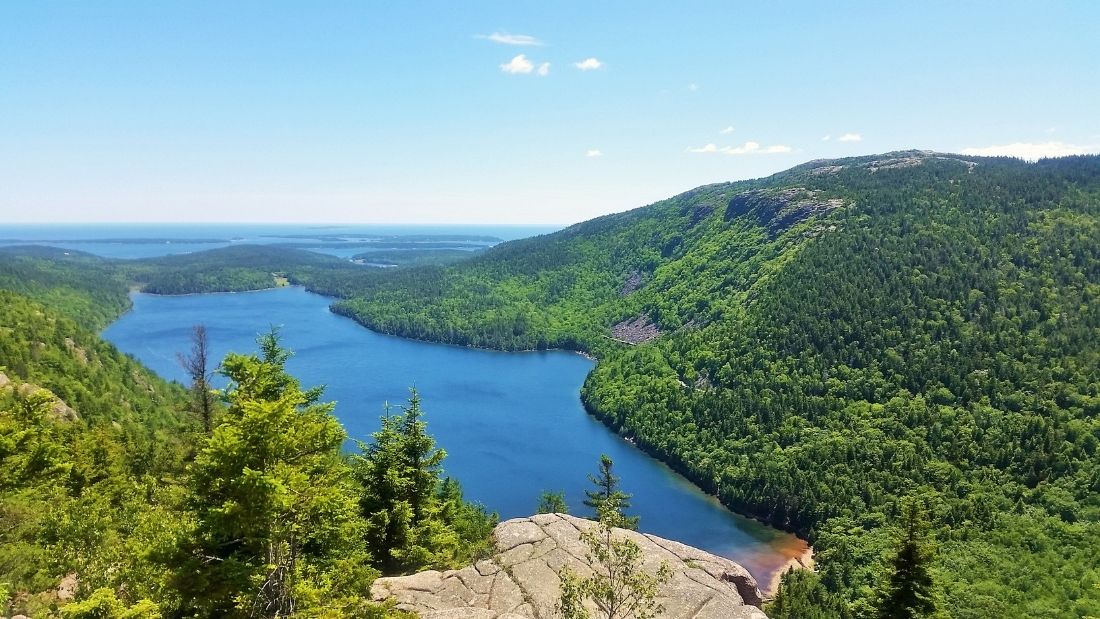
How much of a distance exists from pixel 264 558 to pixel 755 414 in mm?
119064

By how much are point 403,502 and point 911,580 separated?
1061 inches

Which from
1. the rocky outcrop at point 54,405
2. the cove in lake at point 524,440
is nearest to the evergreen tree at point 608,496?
the cove in lake at point 524,440

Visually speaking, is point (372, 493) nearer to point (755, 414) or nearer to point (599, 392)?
point (755, 414)

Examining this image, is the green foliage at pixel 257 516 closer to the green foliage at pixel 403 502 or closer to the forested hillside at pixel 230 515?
the forested hillside at pixel 230 515

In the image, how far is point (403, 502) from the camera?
3192cm

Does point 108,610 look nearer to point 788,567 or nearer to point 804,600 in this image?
point 804,600

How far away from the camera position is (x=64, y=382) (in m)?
75.8

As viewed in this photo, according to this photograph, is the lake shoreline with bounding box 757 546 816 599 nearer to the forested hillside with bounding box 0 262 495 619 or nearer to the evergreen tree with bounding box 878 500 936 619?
the forested hillside with bounding box 0 262 495 619

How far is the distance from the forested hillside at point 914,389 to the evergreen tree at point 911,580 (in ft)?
7.01

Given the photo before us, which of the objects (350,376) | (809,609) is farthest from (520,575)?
(350,376)

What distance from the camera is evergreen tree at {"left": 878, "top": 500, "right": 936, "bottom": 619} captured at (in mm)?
28547

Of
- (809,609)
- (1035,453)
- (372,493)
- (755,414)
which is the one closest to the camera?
(372,493)

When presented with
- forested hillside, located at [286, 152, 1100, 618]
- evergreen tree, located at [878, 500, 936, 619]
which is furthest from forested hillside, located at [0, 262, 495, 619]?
forested hillside, located at [286, 152, 1100, 618]

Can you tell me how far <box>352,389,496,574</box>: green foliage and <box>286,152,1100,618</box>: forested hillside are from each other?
27773 millimetres
